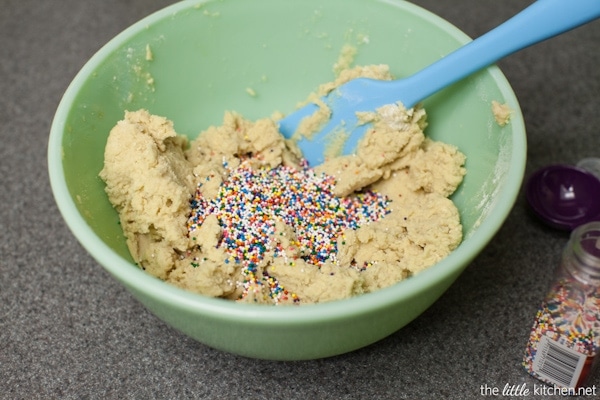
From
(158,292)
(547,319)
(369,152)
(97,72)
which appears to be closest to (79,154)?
(97,72)

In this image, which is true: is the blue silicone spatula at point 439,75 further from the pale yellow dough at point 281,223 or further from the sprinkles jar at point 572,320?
the sprinkles jar at point 572,320

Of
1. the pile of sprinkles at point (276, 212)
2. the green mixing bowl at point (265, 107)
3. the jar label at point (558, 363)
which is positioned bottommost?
the jar label at point (558, 363)

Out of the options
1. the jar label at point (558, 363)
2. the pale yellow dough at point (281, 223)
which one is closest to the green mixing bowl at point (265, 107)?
the pale yellow dough at point (281, 223)

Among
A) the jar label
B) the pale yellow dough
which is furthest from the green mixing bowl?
the jar label

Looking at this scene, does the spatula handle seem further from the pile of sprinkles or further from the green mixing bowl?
the pile of sprinkles

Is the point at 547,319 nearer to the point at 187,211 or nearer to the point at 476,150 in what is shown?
the point at 476,150

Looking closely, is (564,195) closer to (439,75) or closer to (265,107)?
(439,75)
